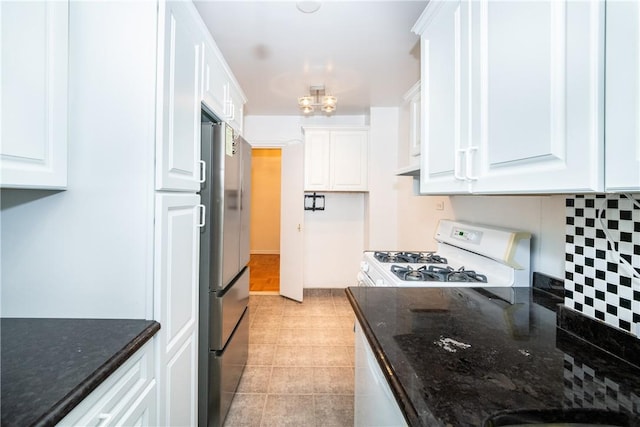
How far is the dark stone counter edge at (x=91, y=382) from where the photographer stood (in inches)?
23.6

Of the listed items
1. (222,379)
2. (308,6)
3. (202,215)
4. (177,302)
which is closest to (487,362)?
(177,302)

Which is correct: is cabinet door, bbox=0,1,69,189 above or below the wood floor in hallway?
above

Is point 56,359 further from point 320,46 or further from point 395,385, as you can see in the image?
point 320,46

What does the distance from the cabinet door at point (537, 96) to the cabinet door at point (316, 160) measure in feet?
9.08

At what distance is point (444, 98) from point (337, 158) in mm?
2523

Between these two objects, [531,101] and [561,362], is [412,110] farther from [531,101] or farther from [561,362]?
[561,362]

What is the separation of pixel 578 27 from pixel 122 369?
1.47 meters

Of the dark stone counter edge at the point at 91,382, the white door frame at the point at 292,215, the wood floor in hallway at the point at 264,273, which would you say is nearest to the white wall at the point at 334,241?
the white door frame at the point at 292,215

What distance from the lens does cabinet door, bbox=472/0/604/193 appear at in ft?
2.07

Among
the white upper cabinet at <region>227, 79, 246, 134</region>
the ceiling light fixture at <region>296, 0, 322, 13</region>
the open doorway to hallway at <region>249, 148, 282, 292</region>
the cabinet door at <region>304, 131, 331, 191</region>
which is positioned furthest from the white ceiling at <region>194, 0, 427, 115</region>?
the open doorway to hallway at <region>249, 148, 282, 292</region>

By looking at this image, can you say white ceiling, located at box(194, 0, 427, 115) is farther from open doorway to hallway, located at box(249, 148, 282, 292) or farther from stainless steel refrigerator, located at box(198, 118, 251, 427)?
open doorway to hallway, located at box(249, 148, 282, 292)

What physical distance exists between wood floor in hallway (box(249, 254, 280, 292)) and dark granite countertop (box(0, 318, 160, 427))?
11.1 ft

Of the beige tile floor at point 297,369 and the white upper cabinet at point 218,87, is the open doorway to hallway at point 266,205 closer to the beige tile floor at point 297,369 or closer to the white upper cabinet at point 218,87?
the beige tile floor at point 297,369

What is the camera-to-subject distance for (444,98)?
1.28m
